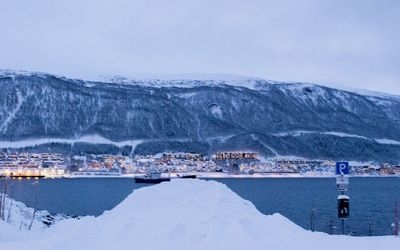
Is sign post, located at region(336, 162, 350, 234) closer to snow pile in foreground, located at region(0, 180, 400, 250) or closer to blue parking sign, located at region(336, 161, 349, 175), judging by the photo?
blue parking sign, located at region(336, 161, 349, 175)

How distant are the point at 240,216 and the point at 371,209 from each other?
62.0 meters

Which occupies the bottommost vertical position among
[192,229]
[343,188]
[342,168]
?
[192,229]

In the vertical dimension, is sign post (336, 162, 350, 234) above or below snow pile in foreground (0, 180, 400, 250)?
above

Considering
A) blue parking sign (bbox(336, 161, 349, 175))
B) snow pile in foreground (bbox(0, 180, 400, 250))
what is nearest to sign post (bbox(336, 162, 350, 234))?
blue parking sign (bbox(336, 161, 349, 175))

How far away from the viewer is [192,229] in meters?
20.6

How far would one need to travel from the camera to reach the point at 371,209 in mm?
79562

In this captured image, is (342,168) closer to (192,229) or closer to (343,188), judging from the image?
(343,188)

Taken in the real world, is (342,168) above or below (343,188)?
above

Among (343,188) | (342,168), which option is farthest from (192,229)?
(342,168)

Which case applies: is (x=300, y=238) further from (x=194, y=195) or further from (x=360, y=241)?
(x=194, y=195)

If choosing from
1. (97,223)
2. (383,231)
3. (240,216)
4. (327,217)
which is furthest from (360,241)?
(327,217)

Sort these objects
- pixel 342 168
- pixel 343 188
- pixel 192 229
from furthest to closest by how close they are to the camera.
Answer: pixel 342 168
pixel 343 188
pixel 192 229

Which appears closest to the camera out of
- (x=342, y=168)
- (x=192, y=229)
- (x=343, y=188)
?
(x=192, y=229)

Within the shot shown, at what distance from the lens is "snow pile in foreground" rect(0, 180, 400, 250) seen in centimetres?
1972
